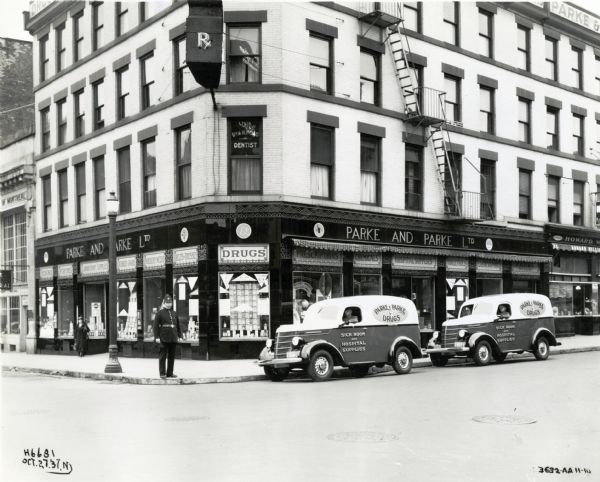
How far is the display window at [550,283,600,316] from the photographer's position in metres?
32.8

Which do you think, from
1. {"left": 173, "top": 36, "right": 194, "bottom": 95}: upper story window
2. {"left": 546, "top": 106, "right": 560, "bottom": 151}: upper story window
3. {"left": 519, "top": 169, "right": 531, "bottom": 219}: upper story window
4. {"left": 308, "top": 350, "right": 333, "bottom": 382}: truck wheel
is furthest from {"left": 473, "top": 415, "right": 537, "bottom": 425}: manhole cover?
{"left": 546, "top": 106, "right": 560, "bottom": 151}: upper story window

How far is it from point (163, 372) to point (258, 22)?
11.5m

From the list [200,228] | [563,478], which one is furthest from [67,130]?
[563,478]

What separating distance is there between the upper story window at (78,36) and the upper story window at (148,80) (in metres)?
4.82

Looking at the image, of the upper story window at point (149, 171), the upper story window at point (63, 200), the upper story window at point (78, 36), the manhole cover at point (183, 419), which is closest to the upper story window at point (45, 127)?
the upper story window at point (63, 200)

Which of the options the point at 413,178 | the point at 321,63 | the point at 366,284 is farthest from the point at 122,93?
the point at 366,284

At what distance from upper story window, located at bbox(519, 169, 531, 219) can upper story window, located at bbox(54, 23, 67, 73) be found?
1972cm

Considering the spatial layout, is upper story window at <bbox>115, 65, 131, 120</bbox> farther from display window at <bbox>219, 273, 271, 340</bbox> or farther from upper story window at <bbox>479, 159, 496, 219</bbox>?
upper story window at <bbox>479, 159, 496, 219</bbox>

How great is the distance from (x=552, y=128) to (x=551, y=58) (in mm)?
3036

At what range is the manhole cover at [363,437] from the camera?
8.87 metres

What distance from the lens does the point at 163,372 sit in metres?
17.4

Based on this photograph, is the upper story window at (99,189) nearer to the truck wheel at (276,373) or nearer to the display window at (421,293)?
the display window at (421,293)

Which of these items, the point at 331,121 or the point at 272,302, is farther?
the point at 331,121

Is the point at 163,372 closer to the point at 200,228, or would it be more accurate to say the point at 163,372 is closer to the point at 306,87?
the point at 200,228
